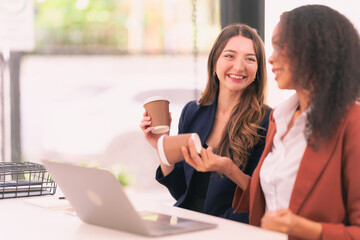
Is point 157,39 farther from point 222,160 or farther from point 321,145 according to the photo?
point 321,145

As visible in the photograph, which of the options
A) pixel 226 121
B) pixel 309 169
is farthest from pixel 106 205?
pixel 226 121

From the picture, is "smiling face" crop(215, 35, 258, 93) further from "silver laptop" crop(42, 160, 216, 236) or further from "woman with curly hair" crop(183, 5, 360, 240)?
"silver laptop" crop(42, 160, 216, 236)

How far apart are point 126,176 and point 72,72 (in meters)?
0.85

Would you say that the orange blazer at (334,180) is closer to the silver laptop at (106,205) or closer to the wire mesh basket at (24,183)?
the silver laptop at (106,205)

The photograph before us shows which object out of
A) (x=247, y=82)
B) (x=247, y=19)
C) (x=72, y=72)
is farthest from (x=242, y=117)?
(x=72, y=72)

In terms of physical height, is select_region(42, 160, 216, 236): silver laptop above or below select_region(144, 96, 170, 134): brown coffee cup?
below

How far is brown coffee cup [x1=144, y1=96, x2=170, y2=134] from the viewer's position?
78.3 inches

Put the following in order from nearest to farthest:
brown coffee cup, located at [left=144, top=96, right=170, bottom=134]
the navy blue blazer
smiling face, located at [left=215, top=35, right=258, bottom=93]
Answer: brown coffee cup, located at [left=144, top=96, right=170, bottom=134] → the navy blue blazer → smiling face, located at [left=215, top=35, right=258, bottom=93]

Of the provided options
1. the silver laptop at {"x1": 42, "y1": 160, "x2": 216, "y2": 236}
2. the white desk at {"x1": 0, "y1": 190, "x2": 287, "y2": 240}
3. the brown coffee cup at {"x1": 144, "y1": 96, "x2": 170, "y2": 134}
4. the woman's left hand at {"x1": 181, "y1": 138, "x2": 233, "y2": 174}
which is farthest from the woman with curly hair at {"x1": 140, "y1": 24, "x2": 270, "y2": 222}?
the silver laptop at {"x1": 42, "y1": 160, "x2": 216, "y2": 236}

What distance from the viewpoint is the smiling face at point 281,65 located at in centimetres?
156

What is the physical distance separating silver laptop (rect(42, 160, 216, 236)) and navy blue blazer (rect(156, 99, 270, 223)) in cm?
66

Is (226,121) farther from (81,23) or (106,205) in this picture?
(81,23)

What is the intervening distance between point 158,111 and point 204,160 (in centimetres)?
34

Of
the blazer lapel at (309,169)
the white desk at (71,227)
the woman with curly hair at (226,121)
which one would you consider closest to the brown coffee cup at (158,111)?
the woman with curly hair at (226,121)
